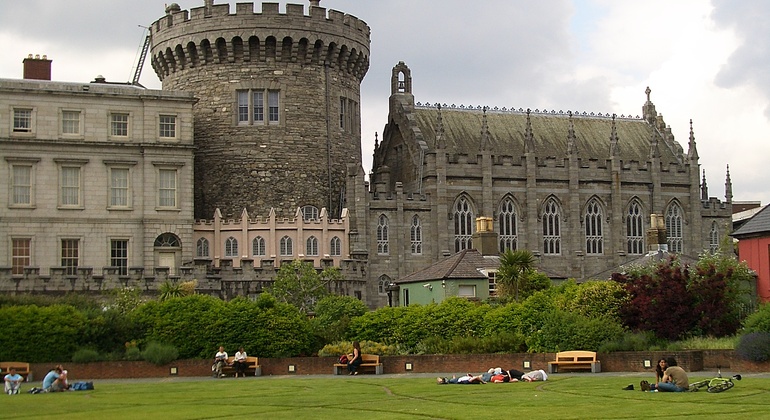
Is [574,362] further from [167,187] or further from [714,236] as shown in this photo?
[714,236]

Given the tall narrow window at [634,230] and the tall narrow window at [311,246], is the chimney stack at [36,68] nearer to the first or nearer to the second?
the tall narrow window at [311,246]

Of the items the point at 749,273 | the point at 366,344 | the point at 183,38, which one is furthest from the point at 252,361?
the point at 183,38

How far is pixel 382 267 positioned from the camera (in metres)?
71.8

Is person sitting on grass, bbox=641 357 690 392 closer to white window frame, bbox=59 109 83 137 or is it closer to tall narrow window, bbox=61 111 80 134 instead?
white window frame, bbox=59 109 83 137

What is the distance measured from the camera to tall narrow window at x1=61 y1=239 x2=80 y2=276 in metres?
64.8

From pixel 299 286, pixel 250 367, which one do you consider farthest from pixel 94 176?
pixel 250 367

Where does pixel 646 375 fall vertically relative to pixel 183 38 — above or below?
below

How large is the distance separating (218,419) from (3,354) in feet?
68.5

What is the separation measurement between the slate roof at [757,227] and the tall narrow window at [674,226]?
79.3 feet

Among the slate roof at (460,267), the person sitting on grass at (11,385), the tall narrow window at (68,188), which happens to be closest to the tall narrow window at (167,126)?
the tall narrow window at (68,188)

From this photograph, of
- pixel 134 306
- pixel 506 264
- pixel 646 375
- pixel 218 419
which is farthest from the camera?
pixel 506 264

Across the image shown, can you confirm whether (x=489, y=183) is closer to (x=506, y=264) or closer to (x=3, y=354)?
(x=506, y=264)

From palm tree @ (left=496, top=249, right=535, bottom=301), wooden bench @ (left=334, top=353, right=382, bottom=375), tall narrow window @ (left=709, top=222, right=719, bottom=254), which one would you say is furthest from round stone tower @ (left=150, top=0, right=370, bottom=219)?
wooden bench @ (left=334, top=353, right=382, bottom=375)

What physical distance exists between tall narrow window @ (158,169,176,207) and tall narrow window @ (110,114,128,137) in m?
2.68
